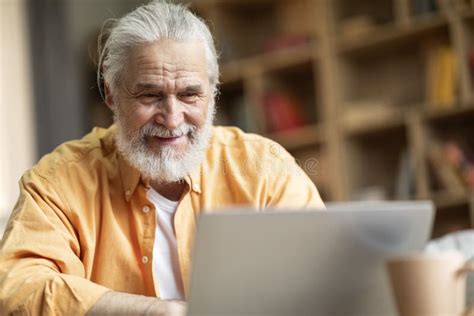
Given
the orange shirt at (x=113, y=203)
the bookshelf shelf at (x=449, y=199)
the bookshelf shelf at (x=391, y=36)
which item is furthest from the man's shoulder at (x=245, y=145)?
the bookshelf shelf at (x=391, y=36)

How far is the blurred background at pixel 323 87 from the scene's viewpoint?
389 centimetres

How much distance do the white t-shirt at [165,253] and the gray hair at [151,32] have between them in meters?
0.28

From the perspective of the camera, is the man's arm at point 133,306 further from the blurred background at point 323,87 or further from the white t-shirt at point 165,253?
the blurred background at point 323,87

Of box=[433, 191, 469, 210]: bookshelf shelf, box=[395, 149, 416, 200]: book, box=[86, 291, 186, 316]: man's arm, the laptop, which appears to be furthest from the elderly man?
box=[395, 149, 416, 200]: book

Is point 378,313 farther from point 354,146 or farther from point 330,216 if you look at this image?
point 354,146

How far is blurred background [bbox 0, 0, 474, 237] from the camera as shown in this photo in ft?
12.8

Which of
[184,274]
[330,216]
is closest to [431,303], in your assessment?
[330,216]

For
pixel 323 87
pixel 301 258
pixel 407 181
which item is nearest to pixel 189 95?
pixel 301 258

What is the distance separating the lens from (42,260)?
1.69m

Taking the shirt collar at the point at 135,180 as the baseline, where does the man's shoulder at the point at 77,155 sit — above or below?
above

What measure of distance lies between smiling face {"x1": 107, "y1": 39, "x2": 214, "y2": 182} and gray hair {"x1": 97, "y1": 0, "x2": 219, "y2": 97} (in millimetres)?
17

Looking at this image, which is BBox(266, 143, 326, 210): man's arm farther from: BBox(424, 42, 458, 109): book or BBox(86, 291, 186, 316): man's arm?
BBox(424, 42, 458, 109): book

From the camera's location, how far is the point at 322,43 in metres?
4.24

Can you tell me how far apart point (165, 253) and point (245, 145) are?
0.31 meters
